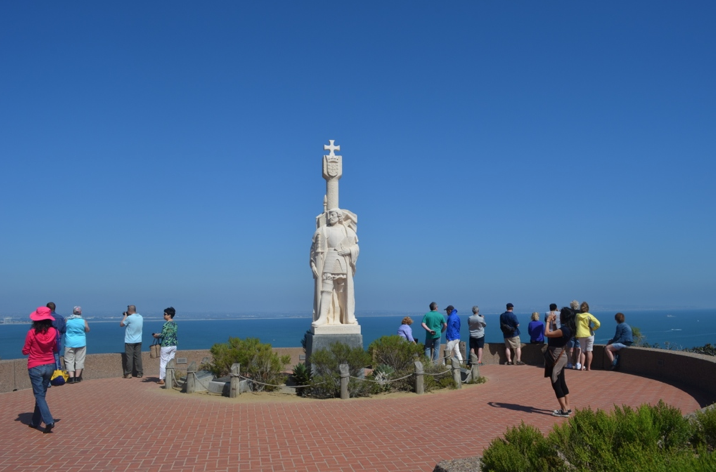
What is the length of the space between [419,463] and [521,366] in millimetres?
10352

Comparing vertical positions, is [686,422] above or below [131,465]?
above

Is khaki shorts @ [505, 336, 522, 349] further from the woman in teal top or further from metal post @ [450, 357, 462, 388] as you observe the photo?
the woman in teal top

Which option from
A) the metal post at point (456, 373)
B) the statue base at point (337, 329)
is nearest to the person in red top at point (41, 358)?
the statue base at point (337, 329)

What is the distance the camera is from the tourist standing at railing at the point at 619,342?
14.5 meters

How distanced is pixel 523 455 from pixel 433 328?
1034 cm

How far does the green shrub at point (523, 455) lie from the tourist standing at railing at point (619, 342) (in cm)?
1104

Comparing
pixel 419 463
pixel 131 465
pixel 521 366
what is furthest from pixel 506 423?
pixel 521 366

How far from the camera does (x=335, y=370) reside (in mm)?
11656

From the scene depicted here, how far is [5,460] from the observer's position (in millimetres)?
6793

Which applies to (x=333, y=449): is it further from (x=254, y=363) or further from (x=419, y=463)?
(x=254, y=363)

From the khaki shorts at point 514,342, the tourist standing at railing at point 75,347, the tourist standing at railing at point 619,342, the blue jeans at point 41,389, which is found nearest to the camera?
the blue jeans at point 41,389

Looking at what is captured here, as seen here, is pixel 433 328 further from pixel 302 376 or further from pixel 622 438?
pixel 622 438

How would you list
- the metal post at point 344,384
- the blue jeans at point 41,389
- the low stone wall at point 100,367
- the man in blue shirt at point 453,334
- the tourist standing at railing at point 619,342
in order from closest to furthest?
1. the blue jeans at point 41,389
2. the metal post at point 344,384
3. the low stone wall at point 100,367
4. the tourist standing at railing at point 619,342
5. the man in blue shirt at point 453,334

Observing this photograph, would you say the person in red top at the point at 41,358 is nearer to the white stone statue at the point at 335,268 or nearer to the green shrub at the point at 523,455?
the white stone statue at the point at 335,268
